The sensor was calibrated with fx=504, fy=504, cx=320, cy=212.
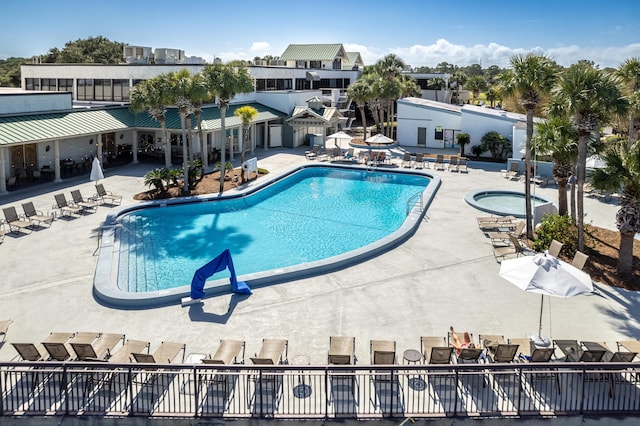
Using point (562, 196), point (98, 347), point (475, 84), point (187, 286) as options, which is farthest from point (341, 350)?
point (475, 84)

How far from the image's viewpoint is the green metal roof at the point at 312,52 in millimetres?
63969

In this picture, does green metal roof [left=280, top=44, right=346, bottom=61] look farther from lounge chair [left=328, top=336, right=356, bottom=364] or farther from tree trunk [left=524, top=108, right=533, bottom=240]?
lounge chair [left=328, top=336, right=356, bottom=364]

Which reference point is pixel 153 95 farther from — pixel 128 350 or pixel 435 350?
pixel 435 350

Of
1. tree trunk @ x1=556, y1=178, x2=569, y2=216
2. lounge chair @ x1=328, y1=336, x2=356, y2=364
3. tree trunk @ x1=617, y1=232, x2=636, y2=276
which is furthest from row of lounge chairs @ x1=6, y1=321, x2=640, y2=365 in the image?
tree trunk @ x1=556, y1=178, x2=569, y2=216

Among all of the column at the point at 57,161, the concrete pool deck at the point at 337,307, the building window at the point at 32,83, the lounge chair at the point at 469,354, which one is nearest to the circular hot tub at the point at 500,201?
the concrete pool deck at the point at 337,307

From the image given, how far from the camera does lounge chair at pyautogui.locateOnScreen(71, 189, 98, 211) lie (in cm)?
2317

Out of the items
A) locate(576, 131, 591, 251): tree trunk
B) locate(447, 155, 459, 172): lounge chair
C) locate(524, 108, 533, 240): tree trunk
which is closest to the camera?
locate(576, 131, 591, 251): tree trunk

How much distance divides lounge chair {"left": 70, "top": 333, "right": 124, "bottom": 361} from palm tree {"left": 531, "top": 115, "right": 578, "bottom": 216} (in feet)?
52.9

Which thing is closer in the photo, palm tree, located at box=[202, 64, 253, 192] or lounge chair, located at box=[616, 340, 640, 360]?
lounge chair, located at box=[616, 340, 640, 360]

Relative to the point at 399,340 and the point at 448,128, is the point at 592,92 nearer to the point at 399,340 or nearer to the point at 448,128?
the point at 399,340

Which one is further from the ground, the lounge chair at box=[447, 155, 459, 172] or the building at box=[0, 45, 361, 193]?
the building at box=[0, 45, 361, 193]

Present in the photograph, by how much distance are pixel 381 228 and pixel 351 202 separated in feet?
16.8

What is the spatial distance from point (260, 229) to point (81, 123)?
14.5 m

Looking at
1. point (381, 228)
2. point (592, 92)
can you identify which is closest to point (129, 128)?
point (381, 228)
